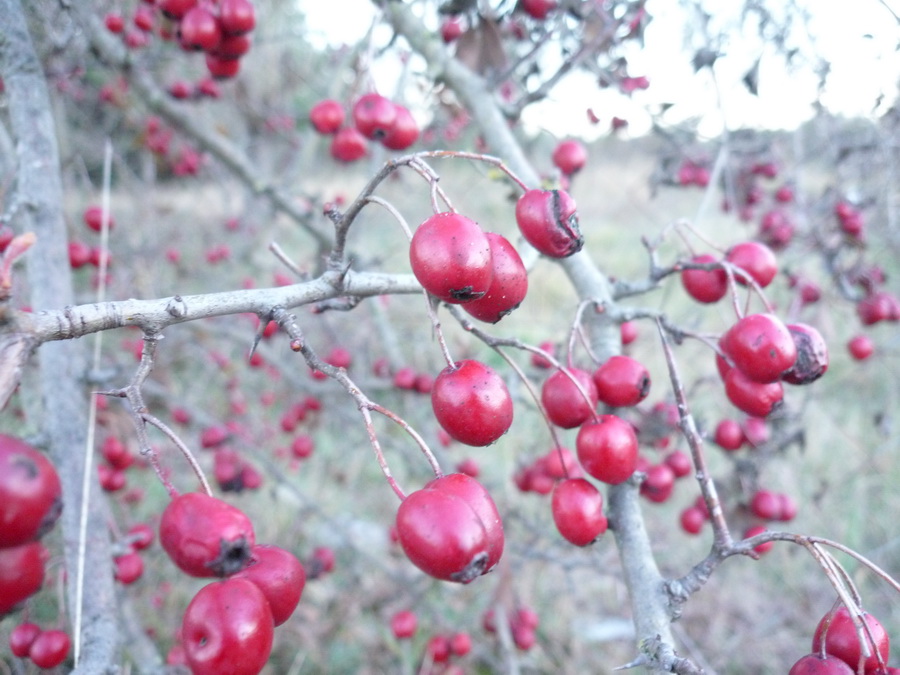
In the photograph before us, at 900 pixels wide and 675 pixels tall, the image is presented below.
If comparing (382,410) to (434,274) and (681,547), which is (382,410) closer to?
(434,274)

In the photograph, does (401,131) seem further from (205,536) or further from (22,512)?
(22,512)

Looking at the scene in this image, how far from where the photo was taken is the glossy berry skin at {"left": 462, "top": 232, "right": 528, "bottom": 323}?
43.8 inches

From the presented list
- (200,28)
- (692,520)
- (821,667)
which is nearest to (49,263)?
(200,28)

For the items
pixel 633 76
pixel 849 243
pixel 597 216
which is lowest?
pixel 849 243

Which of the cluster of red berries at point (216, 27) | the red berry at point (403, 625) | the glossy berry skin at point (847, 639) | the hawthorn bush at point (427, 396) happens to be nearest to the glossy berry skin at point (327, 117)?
the hawthorn bush at point (427, 396)

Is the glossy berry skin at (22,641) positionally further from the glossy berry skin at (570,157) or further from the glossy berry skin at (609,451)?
the glossy berry skin at (570,157)

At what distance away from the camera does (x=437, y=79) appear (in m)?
2.42

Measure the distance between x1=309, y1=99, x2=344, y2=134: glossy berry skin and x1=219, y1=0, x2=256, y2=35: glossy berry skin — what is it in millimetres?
540

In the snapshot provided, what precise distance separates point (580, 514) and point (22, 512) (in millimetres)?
1048

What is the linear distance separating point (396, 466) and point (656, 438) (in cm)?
311

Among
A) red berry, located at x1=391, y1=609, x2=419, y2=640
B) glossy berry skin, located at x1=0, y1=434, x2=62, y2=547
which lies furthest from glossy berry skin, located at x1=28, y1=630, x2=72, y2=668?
red berry, located at x1=391, y1=609, x2=419, y2=640

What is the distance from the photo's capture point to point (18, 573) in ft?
2.90

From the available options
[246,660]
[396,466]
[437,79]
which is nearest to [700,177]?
[437,79]

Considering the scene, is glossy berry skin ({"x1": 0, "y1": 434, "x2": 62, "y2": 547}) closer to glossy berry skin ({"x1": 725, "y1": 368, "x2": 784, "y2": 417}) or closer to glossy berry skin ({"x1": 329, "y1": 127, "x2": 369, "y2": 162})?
glossy berry skin ({"x1": 725, "y1": 368, "x2": 784, "y2": 417})
